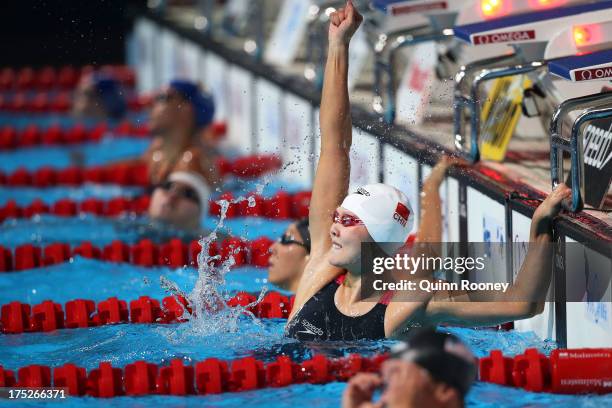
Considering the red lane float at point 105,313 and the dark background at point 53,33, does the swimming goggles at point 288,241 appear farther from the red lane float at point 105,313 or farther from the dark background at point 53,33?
the dark background at point 53,33

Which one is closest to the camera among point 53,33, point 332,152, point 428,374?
point 428,374

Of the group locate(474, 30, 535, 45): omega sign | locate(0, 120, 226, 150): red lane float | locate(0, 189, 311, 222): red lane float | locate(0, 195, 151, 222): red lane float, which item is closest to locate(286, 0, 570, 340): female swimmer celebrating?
locate(474, 30, 535, 45): omega sign

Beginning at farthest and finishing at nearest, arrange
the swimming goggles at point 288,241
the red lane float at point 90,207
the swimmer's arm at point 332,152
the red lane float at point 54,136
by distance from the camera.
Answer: the red lane float at point 54,136 < the red lane float at point 90,207 < the swimming goggles at point 288,241 < the swimmer's arm at point 332,152

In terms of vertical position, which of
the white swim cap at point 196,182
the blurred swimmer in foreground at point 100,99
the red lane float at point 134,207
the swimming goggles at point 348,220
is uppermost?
the blurred swimmer in foreground at point 100,99

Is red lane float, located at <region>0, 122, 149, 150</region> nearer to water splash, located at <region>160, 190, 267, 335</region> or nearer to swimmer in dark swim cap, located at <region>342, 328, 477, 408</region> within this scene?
water splash, located at <region>160, 190, 267, 335</region>

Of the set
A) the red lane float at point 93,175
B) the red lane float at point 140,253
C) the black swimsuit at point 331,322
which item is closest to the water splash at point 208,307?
the black swimsuit at point 331,322

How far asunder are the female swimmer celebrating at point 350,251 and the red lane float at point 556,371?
138mm

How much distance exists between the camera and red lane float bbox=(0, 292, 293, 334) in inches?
176

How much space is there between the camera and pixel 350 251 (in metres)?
3.62

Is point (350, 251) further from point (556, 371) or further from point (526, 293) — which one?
point (556, 371)

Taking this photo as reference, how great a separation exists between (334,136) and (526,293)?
0.87 m

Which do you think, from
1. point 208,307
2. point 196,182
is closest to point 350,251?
point 208,307

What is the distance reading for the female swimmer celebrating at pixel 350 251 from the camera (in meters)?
3.51

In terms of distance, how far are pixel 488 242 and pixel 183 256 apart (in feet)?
5.72
